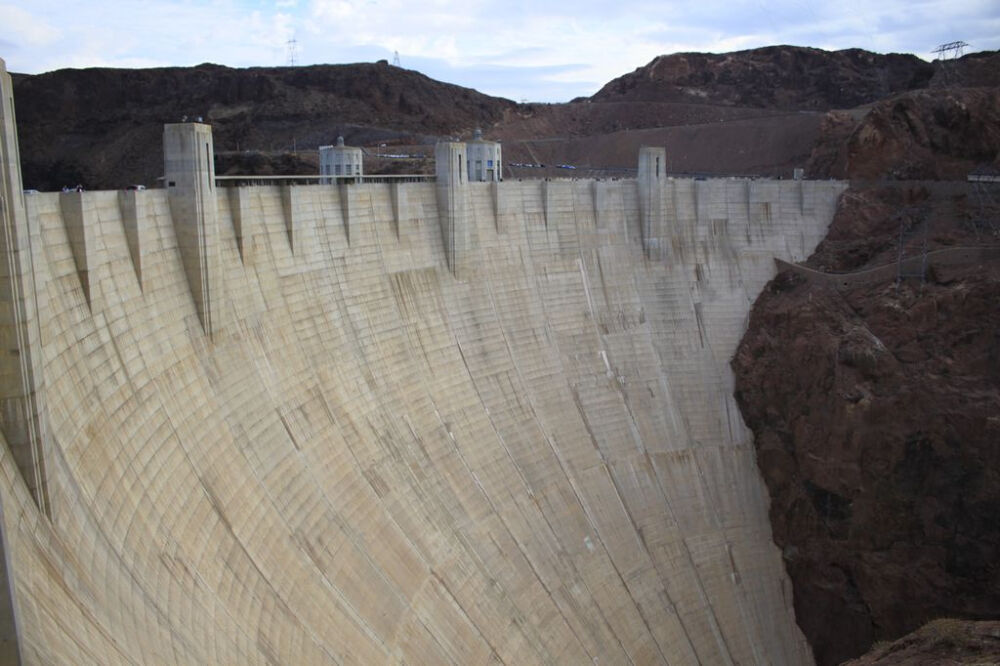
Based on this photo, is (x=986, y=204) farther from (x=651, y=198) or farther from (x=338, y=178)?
(x=338, y=178)

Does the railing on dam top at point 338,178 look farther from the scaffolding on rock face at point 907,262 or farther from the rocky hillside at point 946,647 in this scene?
the scaffolding on rock face at point 907,262

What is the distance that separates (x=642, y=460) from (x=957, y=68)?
4580 centimetres

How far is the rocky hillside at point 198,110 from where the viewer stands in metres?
64.4

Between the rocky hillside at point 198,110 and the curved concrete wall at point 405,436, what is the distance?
36.9 meters

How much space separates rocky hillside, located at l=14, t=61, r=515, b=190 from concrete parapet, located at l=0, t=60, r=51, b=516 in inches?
2115

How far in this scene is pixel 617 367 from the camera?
30422 mm

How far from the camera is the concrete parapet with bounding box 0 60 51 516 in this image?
34.4ft

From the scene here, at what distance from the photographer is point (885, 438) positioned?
2781 centimetres

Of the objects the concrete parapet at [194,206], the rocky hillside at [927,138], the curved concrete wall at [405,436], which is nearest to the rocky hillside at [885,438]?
the curved concrete wall at [405,436]

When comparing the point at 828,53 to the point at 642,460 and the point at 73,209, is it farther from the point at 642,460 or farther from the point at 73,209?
the point at 73,209

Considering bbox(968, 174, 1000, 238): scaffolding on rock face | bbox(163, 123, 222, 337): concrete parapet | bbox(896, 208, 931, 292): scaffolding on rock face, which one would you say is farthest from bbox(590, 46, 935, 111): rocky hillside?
bbox(163, 123, 222, 337): concrete parapet

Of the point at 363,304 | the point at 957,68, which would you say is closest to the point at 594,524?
the point at 363,304

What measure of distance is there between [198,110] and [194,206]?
5483cm

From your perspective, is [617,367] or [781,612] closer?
[781,612]
